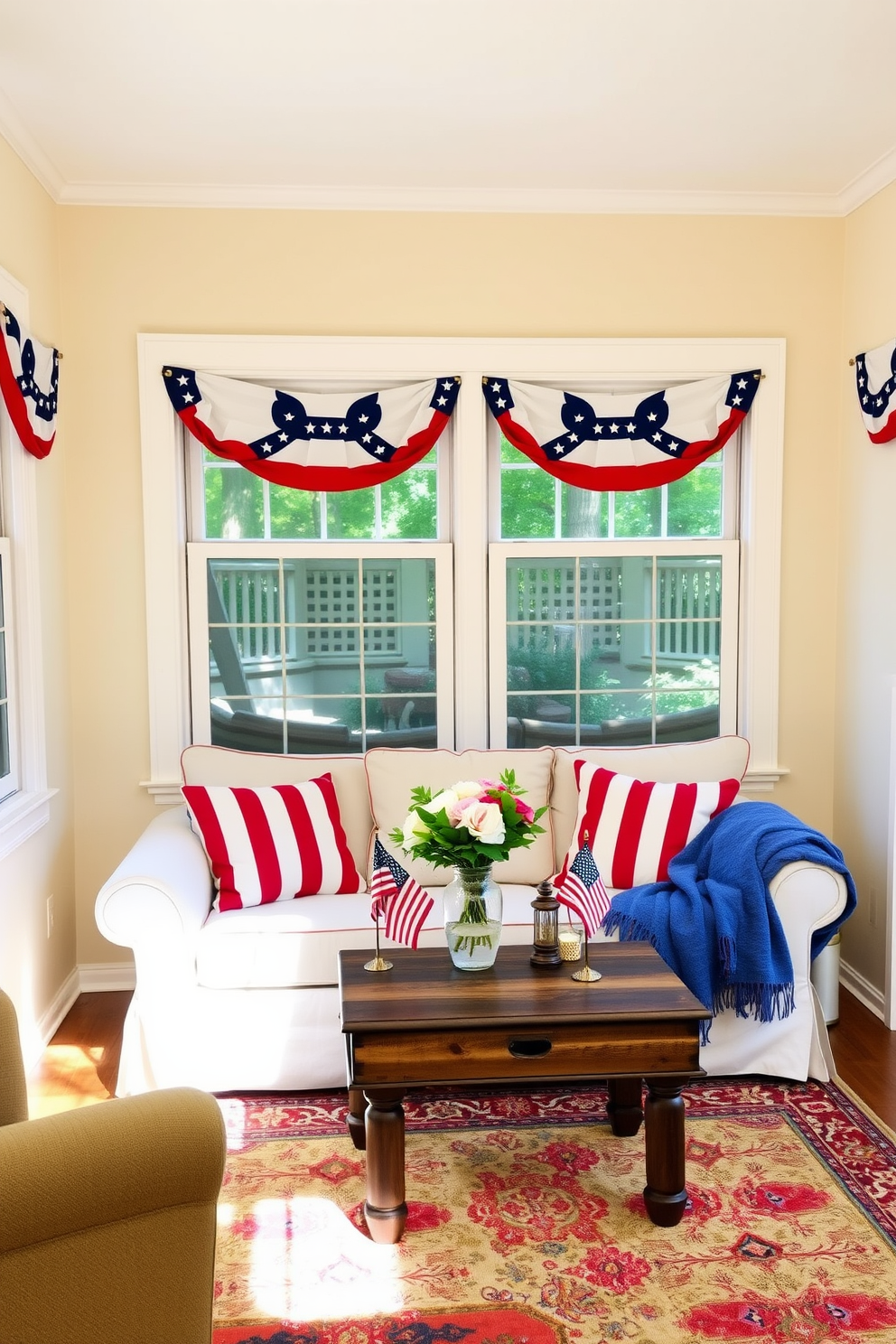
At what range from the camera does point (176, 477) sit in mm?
3975

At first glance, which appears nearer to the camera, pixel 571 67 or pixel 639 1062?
pixel 639 1062

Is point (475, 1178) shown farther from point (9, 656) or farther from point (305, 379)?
point (305, 379)

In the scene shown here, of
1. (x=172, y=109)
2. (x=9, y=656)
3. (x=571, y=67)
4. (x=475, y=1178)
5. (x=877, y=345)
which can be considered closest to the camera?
(x=475, y=1178)

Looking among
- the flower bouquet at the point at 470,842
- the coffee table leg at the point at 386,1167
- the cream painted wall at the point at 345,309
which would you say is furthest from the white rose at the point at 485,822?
the cream painted wall at the point at 345,309

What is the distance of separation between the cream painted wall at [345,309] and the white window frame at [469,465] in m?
0.06

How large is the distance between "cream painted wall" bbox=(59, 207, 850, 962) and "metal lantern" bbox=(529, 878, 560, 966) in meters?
1.88

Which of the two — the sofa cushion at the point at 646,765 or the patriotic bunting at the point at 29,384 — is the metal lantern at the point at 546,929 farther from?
the patriotic bunting at the point at 29,384

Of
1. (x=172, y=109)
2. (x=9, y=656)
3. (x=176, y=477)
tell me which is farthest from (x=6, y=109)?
(x=9, y=656)

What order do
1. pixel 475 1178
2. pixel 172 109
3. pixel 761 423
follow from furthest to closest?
pixel 761 423
pixel 172 109
pixel 475 1178

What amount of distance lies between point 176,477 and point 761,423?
2214 millimetres

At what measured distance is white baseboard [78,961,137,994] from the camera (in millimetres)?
4043

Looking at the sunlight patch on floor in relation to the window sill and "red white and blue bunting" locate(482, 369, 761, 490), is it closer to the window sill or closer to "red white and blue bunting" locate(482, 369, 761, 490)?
the window sill

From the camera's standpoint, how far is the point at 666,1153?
2467 millimetres

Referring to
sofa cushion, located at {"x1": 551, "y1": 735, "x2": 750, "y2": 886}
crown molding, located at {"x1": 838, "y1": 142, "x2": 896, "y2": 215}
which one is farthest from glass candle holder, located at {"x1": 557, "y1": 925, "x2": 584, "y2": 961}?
crown molding, located at {"x1": 838, "y1": 142, "x2": 896, "y2": 215}
